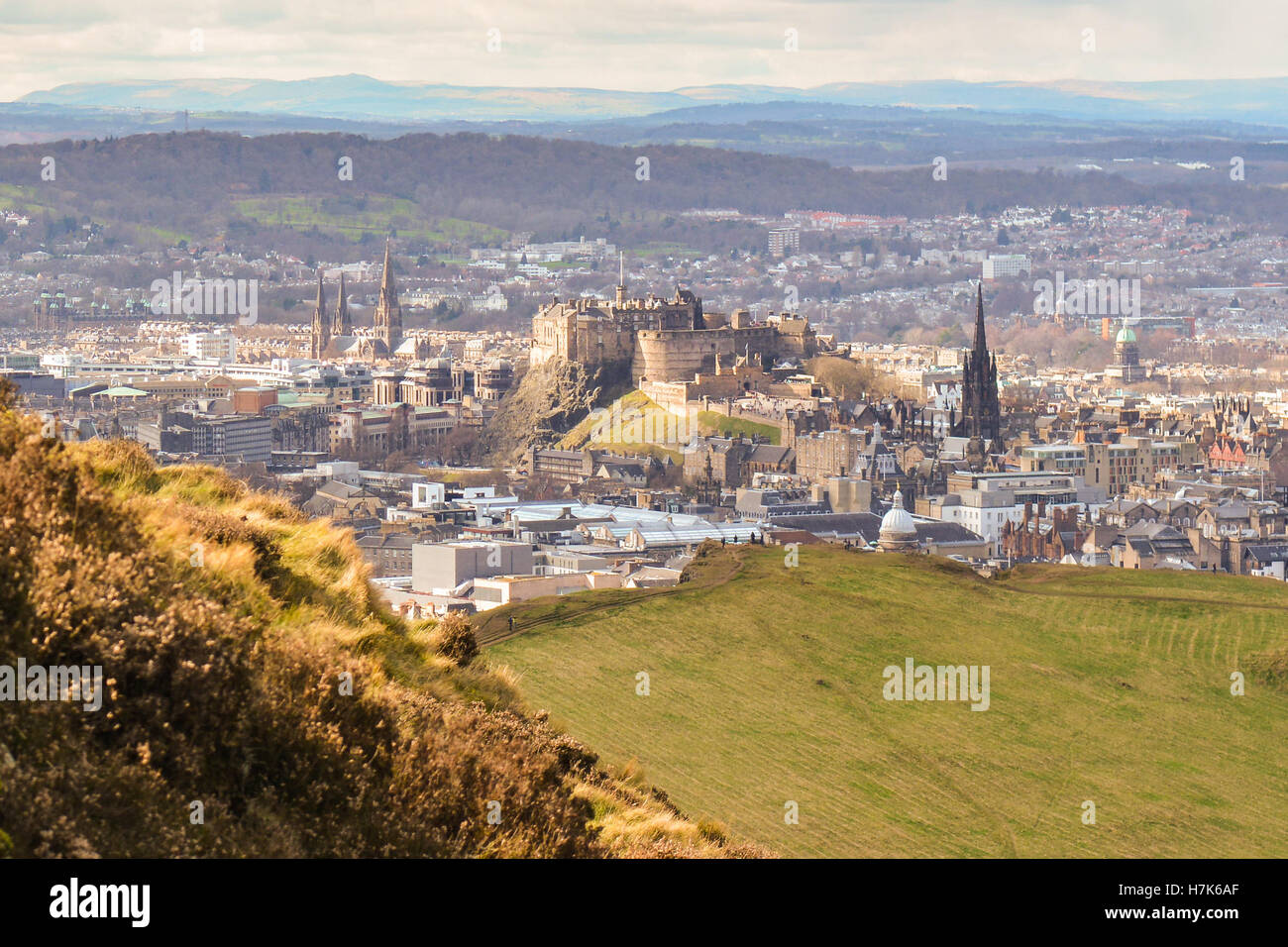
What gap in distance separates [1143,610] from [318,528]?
19.5 meters

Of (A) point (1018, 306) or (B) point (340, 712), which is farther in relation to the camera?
(A) point (1018, 306)

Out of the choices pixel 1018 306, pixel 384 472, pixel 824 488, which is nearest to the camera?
pixel 824 488

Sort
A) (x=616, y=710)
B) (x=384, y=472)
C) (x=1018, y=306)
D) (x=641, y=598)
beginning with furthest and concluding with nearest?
(x=1018, y=306), (x=384, y=472), (x=641, y=598), (x=616, y=710)

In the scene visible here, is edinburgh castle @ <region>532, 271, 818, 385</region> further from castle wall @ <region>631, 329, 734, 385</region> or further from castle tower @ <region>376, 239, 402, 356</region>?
castle tower @ <region>376, 239, 402, 356</region>

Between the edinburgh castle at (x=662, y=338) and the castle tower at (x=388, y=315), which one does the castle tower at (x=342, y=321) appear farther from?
the edinburgh castle at (x=662, y=338)

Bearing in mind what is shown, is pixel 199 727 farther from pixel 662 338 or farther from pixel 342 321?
pixel 342 321

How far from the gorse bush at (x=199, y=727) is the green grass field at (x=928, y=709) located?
5896 mm

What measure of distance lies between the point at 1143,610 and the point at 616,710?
1154cm

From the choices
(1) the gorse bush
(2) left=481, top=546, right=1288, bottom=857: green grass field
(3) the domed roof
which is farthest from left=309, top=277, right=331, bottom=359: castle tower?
(1) the gorse bush

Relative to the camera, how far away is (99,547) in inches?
313

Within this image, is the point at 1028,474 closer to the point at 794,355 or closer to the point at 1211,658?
the point at 794,355
